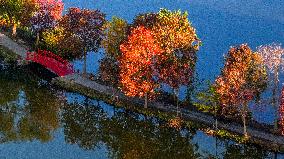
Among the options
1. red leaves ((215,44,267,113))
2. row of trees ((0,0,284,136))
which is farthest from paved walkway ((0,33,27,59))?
red leaves ((215,44,267,113))

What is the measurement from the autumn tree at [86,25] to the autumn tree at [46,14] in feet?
35.3

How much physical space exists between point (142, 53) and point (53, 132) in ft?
61.5

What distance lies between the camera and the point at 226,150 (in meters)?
90.9

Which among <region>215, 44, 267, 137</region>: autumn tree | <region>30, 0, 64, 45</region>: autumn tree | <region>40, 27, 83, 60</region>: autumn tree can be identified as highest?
<region>30, 0, 64, 45</region>: autumn tree

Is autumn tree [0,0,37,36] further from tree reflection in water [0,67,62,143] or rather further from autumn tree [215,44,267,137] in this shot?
autumn tree [215,44,267,137]

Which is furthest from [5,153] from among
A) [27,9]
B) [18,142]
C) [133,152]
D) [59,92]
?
[27,9]

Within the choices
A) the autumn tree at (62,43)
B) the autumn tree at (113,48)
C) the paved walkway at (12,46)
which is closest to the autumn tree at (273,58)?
the autumn tree at (113,48)

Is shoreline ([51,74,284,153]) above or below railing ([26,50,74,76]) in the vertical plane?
below

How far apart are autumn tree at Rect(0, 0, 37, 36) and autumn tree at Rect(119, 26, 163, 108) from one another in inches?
1404

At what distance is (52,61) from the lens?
116562 millimetres

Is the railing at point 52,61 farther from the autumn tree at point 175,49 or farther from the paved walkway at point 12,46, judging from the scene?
the autumn tree at point 175,49

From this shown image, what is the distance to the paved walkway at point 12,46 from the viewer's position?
409ft

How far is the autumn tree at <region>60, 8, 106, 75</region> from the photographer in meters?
112

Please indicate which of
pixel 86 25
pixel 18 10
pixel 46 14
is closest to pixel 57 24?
pixel 46 14
